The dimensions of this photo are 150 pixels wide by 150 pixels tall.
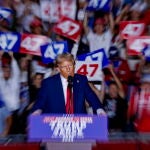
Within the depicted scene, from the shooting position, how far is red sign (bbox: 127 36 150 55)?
22.5 feet

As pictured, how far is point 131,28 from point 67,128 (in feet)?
12.2

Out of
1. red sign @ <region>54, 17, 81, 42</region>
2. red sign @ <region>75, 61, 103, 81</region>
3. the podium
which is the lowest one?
the podium

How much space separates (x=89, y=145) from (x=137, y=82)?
10.5 feet

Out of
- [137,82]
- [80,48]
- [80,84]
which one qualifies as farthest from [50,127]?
[80,48]

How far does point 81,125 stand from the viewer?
3.80 metres

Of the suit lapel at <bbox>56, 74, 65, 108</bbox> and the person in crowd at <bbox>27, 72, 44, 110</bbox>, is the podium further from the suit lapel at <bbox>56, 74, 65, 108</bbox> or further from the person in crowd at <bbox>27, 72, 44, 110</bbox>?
the person in crowd at <bbox>27, 72, 44, 110</bbox>

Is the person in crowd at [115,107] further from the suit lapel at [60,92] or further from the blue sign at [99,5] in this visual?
the suit lapel at [60,92]

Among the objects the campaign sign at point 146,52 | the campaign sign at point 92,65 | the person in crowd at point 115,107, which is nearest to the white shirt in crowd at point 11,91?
the campaign sign at point 92,65

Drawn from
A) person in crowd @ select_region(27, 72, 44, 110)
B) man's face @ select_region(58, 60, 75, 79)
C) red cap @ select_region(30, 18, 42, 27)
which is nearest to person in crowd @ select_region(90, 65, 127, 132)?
person in crowd @ select_region(27, 72, 44, 110)

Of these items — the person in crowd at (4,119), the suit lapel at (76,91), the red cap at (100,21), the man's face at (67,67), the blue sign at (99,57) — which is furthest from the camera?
the red cap at (100,21)

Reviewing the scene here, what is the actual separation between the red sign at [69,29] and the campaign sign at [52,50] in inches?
25.7

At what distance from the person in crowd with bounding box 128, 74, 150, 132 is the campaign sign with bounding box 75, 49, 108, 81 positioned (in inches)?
19.5

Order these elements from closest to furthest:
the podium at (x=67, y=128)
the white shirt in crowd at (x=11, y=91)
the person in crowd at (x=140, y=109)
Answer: the podium at (x=67, y=128), the person in crowd at (x=140, y=109), the white shirt in crowd at (x=11, y=91)

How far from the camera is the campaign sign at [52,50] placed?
662 centimetres
